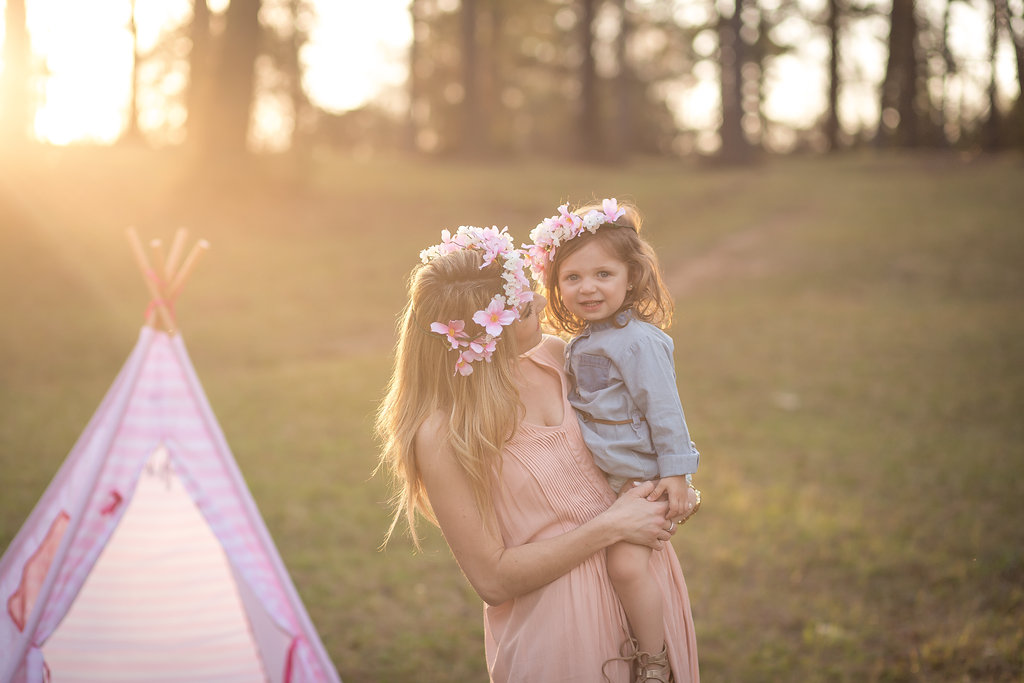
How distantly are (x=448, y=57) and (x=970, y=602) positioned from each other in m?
34.9

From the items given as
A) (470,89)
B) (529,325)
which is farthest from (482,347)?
(470,89)

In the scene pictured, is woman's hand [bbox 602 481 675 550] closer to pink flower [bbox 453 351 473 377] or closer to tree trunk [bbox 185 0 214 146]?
pink flower [bbox 453 351 473 377]

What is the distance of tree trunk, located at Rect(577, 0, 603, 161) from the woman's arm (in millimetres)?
25497

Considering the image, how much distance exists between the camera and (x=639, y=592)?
244cm

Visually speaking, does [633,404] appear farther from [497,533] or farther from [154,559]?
[154,559]

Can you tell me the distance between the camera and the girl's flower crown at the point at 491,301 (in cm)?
235

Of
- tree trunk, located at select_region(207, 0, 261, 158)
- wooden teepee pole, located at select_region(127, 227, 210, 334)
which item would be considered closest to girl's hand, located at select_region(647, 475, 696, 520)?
wooden teepee pole, located at select_region(127, 227, 210, 334)

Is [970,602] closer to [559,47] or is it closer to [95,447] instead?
[95,447]

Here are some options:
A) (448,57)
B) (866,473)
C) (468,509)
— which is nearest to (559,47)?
(448,57)

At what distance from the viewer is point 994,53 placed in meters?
4.25

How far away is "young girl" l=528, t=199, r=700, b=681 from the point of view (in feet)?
8.04

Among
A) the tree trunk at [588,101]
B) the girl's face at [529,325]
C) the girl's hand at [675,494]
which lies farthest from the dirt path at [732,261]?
the girl's hand at [675,494]

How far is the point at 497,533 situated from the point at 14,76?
15.6m

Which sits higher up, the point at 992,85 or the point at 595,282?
the point at 992,85
